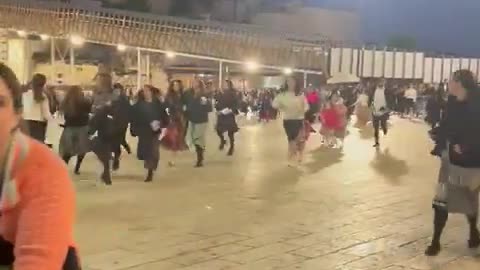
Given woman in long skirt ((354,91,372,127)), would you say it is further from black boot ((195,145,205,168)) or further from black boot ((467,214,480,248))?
black boot ((467,214,480,248))

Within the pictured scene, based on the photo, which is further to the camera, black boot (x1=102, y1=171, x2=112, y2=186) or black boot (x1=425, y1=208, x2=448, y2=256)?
black boot (x1=102, y1=171, x2=112, y2=186)

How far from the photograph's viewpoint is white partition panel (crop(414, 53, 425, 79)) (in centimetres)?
5303

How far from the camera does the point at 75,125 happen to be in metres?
11.9

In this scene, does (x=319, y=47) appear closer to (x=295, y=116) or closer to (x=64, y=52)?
(x=64, y=52)

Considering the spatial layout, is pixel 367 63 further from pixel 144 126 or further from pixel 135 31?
pixel 144 126

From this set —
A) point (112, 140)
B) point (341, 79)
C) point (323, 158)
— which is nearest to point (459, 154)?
point (112, 140)

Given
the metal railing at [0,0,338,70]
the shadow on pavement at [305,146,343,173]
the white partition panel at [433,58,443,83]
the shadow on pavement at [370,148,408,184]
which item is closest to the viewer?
the shadow on pavement at [370,148,408,184]

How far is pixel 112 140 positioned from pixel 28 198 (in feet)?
32.8

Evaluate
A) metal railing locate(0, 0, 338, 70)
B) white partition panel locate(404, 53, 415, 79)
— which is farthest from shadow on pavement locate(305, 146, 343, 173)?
white partition panel locate(404, 53, 415, 79)

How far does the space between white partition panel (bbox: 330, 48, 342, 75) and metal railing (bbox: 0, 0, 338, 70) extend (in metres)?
5.71

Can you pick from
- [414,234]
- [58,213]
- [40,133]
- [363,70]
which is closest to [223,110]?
[40,133]

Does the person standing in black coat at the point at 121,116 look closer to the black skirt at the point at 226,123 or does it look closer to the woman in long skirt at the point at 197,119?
the woman in long skirt at the point at 197,119

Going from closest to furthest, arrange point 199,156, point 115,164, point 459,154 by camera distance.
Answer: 1. point 459,154
2. point 115,164
3. point 199,156

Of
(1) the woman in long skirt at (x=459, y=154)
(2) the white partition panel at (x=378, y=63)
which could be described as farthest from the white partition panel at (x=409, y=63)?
(1) the woman in long skirt at (x=459, y=154)
